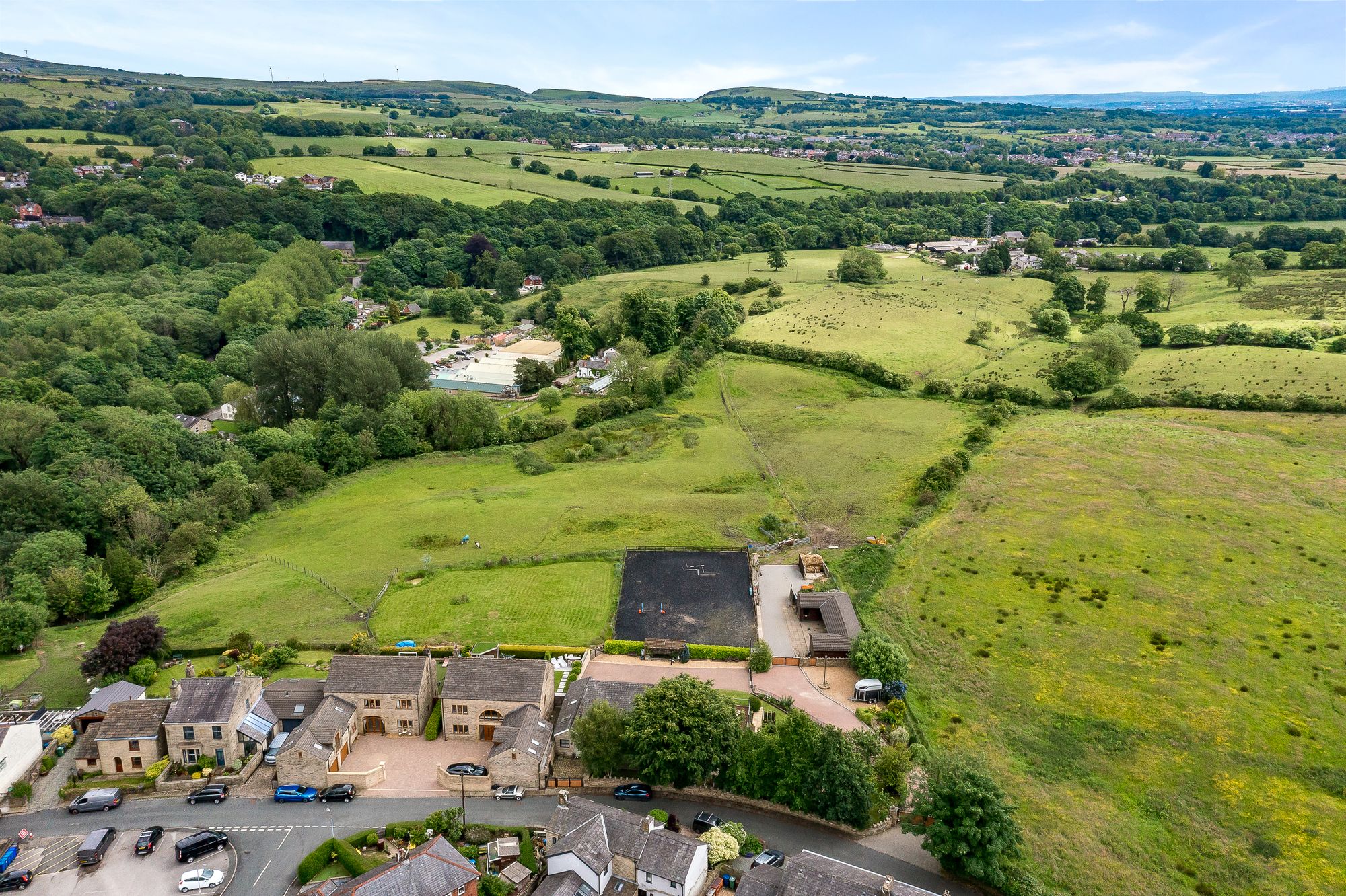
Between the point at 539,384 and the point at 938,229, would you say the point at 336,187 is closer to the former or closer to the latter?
the point at 539,384

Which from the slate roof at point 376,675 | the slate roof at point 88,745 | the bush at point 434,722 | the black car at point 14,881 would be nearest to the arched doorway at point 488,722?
the bush at point 434,722

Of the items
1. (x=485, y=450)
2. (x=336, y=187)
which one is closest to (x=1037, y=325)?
(x=485, y=450)

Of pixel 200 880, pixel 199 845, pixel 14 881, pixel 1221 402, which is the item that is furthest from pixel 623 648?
pixel 1221 402

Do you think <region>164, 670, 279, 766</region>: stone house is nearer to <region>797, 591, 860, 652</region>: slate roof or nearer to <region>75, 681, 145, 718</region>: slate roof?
<region>75, 681, 145, 718</region>: slate roof

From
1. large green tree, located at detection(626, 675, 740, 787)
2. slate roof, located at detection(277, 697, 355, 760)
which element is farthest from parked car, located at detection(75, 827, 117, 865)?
large green tree, located at detection(626, 675, 740, 787)

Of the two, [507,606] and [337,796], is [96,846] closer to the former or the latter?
[337,796]
